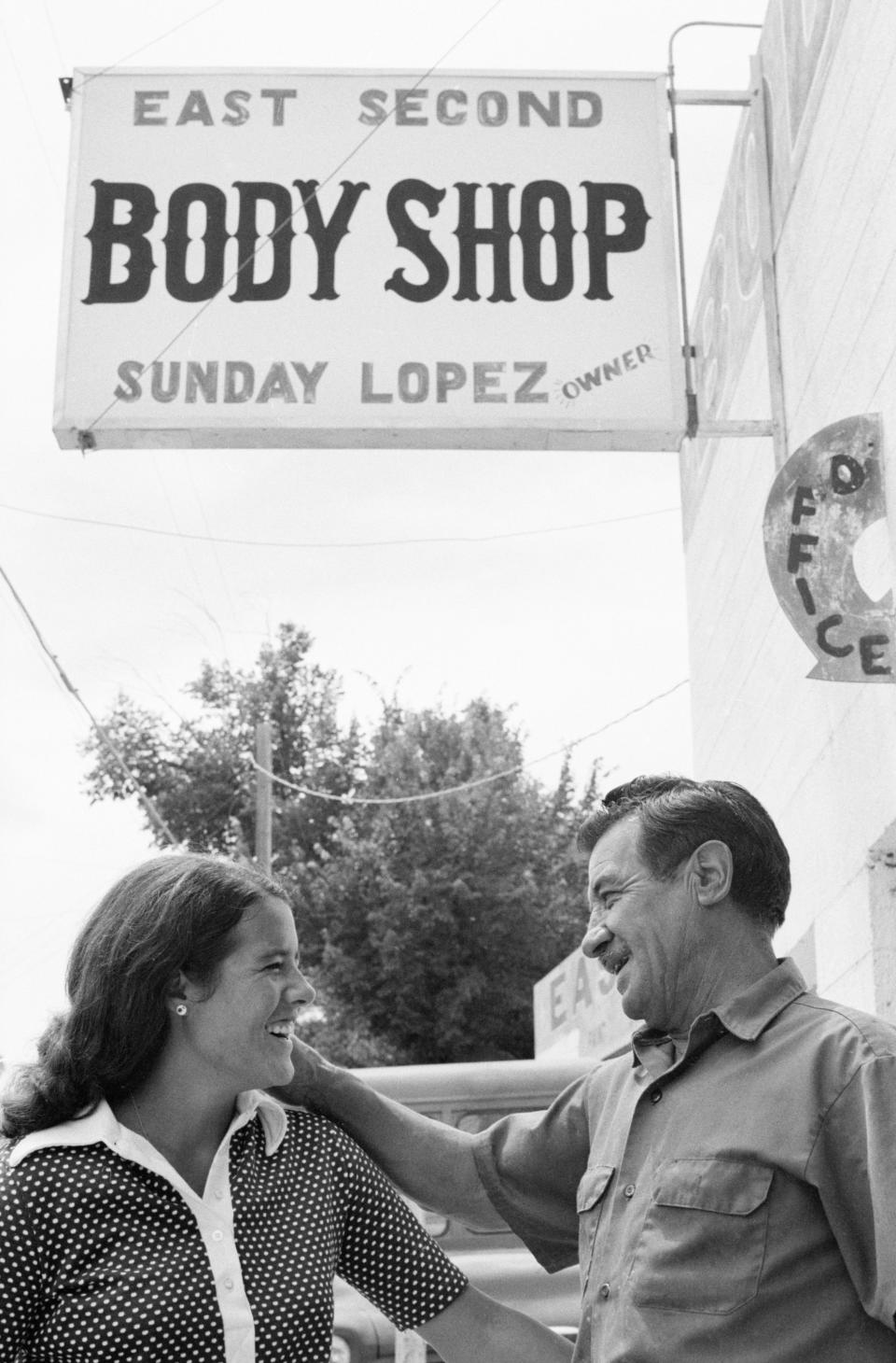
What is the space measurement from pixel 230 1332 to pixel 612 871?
3.25 feet

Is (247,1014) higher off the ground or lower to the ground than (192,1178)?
higher

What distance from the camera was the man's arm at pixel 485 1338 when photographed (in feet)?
9.11

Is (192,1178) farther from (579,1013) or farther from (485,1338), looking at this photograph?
(579,1013)

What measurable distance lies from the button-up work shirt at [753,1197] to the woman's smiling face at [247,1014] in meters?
0.59

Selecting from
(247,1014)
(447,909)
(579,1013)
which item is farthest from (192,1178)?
(447,909)

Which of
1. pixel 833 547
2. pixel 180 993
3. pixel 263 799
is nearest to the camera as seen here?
pixel 180 993

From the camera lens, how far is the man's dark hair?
280 centimetres

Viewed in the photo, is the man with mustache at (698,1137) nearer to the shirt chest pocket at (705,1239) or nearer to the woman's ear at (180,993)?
the shirt chest pocket at (705,1239)

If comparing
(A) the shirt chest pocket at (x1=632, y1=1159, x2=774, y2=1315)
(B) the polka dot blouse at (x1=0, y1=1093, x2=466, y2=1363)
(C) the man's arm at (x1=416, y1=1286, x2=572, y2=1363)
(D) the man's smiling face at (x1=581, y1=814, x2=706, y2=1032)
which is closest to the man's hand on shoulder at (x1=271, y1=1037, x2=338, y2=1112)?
(B) the polka dot blouse at (x1=0, y1=1093, x2=466, y2=1363)

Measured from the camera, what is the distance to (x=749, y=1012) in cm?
265

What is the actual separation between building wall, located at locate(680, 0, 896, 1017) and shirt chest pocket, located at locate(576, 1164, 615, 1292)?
111 inches

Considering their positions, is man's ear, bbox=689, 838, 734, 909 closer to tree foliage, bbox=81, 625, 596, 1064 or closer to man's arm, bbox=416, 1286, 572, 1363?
man's arm, bbox=416, 1286, 572, 1363

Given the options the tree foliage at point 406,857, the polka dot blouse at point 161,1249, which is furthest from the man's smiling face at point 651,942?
the tree foliage at point 406,857

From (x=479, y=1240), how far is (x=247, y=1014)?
4209 millimetres
